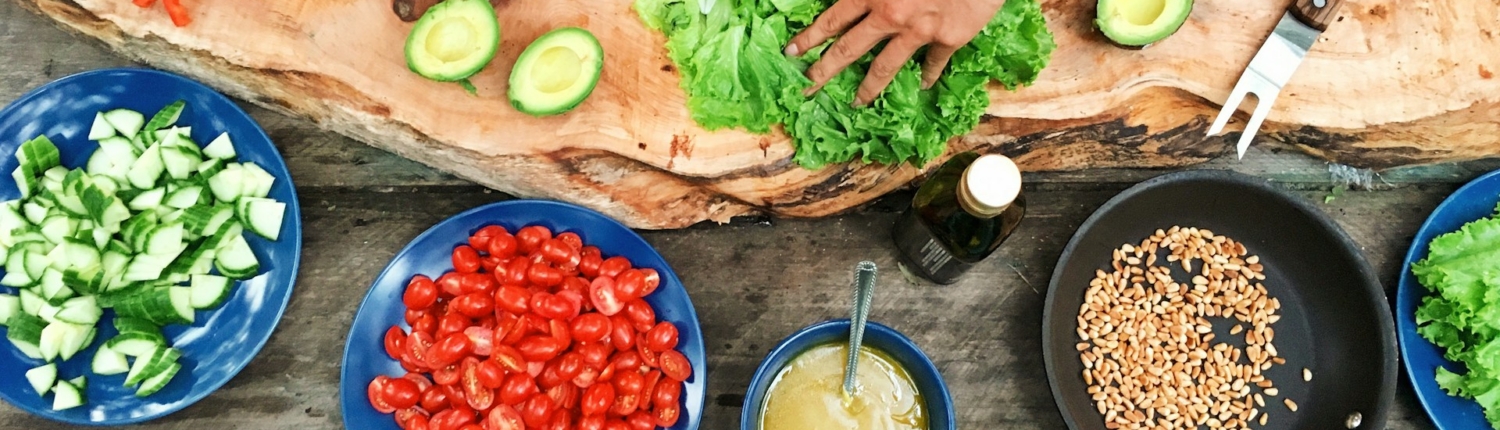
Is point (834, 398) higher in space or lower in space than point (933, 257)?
lower

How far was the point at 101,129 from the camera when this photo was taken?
5.39 feet

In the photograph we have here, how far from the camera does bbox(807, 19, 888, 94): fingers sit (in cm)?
140

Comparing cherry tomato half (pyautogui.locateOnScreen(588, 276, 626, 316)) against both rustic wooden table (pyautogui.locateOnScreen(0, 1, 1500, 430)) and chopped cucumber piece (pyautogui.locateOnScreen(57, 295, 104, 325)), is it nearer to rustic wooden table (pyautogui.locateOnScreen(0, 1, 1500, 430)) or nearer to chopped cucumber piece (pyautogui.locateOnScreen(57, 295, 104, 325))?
rustic wooden table (pyautogui.locateOnScreen(0, 1, 1500, 430))

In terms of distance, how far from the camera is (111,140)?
1.65 meters

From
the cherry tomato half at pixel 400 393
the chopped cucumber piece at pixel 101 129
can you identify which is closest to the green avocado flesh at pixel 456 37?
the cherry tomato half at pixel 400 393

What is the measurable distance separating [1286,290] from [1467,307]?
30 cm

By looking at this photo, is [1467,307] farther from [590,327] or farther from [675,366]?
[590,327]

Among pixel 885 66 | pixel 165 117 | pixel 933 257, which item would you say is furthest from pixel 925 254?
pixel 165 117

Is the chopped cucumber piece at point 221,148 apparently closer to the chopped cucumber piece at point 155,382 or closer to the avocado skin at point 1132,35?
the chopped cucumber piece at point 155,382

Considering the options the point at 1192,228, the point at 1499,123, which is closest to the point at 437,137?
the point at 1192,228

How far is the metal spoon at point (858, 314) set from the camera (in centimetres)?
139

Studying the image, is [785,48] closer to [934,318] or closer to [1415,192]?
[934,318]

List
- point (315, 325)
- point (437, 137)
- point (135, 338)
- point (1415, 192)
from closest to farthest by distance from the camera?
point (437, 137) → point (135, 338) → point (315, 325) → point (1415, 192)

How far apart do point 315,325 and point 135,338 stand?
303mm
